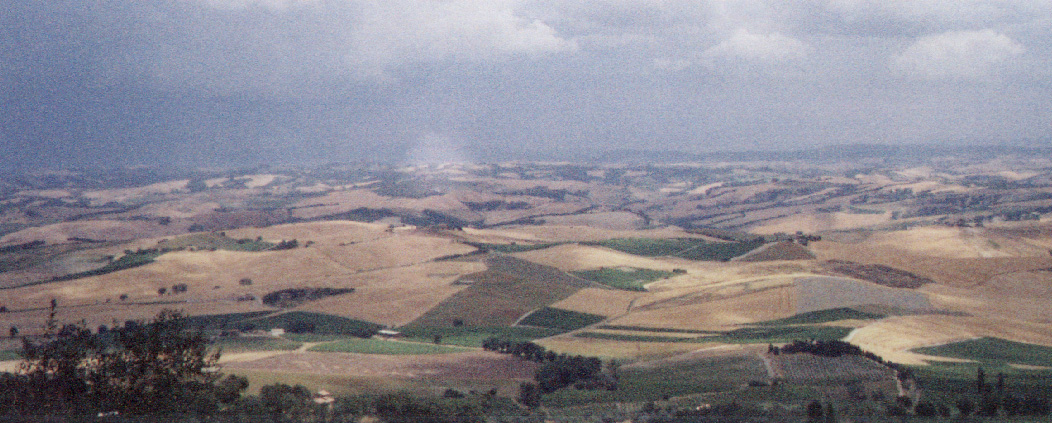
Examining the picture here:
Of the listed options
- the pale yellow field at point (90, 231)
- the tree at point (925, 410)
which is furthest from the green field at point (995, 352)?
the pale yellow field at point (90, 231)

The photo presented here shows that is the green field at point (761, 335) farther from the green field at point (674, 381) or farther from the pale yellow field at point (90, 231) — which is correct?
the pale yellow field at point (90, 231)

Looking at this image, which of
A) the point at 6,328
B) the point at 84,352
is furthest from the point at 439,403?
the point at 6,328

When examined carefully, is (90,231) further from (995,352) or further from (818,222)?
(995,352)

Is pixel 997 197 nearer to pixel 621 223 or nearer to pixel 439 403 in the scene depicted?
pixel 621 223

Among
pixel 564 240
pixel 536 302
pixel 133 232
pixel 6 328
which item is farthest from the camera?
pixel 133 232

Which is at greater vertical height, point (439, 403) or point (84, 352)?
point (84, 352)

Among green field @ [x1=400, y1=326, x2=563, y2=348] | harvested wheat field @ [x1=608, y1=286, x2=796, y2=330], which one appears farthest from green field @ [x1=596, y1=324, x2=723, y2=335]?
green field @ [x1=400, y1=326, x2=563, y2=348]

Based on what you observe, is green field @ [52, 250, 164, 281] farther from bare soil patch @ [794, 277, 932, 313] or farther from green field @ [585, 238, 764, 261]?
bare soil patch @ [794, 277, 932, 313]
